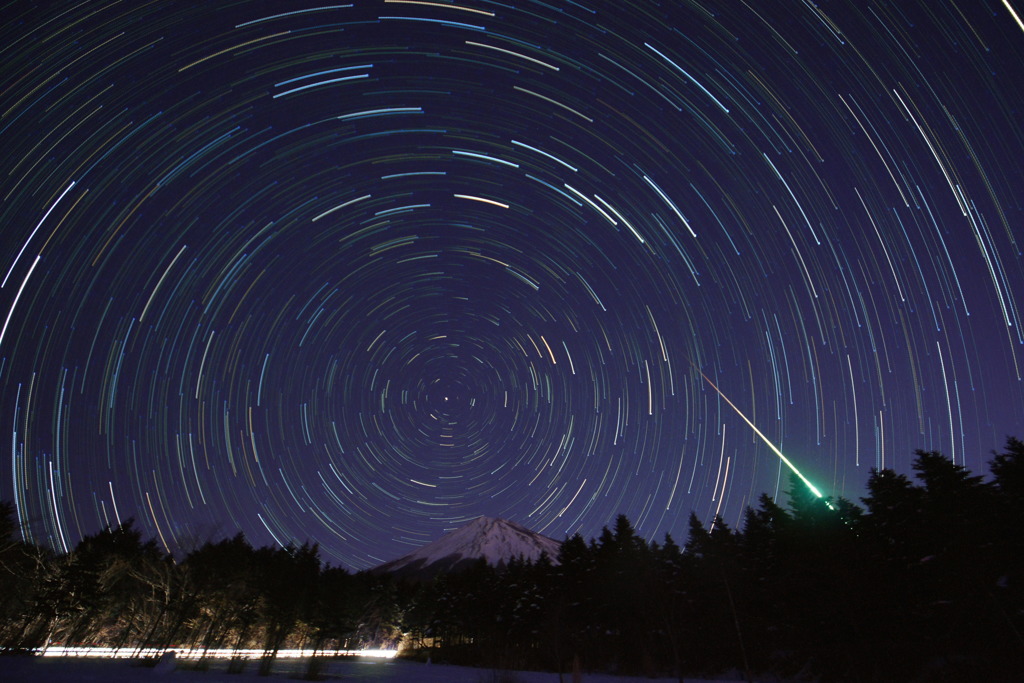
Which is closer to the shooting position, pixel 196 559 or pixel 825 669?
pixel 825 669

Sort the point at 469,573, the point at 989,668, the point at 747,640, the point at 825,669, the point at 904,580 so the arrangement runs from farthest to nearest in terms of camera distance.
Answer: the point at 469,573
the point at 747,640
the point at 825,669
the point at 904,580
the point at 989,668

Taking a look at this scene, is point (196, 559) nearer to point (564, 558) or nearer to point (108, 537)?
point (108, 537)

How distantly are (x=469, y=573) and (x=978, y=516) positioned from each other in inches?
2058

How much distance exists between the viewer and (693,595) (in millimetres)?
36688

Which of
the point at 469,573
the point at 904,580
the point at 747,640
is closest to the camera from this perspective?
the point at 904,580

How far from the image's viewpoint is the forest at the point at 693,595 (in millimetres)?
22438

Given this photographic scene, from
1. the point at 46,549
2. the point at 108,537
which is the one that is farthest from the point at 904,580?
the point at 108,537

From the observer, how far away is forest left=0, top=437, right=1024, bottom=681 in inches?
883

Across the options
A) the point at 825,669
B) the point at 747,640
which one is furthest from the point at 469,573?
the point at 825,669

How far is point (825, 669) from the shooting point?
27.9 meters

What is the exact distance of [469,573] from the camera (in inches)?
2411

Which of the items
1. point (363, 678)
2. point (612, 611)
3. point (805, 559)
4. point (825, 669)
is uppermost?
point (805, 559)

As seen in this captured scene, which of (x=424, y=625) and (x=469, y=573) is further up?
(x=469, y=573)

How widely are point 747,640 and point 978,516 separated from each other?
18753mm
